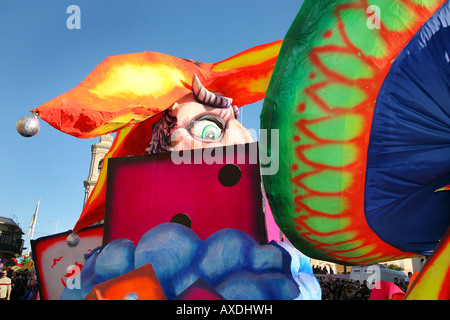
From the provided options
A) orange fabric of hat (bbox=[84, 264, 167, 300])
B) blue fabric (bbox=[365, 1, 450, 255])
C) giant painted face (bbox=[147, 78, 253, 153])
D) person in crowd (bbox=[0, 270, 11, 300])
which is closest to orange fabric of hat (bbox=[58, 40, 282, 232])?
giant painted face (bbox=[147, 78, 253, 153])

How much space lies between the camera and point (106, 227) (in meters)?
3.45

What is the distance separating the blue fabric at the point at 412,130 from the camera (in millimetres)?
1506

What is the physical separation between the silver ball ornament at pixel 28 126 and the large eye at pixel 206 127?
1.47 meters

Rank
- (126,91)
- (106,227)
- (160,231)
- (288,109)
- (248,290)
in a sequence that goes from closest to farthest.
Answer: (288,109) → (248,290) → (160,231) → (126,91) → (106,227)

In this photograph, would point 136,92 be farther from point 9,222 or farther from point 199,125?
point 9,222

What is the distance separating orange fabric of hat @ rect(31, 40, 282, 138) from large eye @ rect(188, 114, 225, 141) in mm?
321

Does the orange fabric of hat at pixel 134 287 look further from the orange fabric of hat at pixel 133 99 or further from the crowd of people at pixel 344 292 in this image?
the crowd of people at pixel 344 292

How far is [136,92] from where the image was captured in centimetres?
328

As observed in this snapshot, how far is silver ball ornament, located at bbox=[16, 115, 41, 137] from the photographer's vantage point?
2.66 m

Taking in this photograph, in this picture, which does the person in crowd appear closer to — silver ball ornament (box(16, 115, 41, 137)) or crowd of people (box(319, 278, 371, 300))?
silver ball ornament (box(16, 115, 41, 137))

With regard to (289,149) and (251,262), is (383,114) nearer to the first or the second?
(289,149)

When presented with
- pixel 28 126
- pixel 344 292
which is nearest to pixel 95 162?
pixel 344 292

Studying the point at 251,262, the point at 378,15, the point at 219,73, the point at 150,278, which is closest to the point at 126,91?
the point at 219,73
